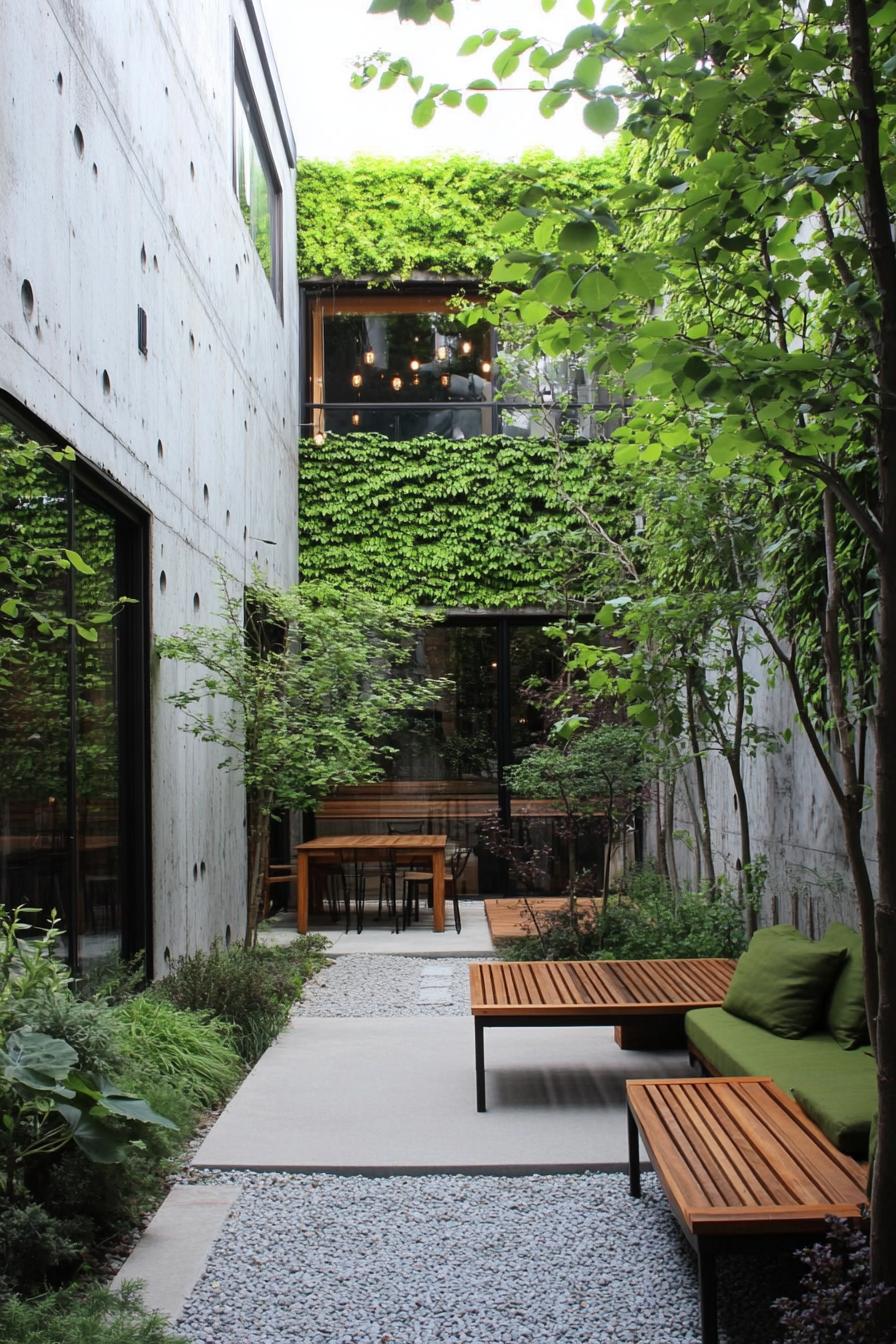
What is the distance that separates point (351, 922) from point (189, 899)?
4.04m

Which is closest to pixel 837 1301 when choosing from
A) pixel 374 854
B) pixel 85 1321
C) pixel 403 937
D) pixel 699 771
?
pixel 85 1321

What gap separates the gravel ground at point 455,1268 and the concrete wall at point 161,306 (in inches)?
109

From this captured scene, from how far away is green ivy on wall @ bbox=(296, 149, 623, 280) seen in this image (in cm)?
1230

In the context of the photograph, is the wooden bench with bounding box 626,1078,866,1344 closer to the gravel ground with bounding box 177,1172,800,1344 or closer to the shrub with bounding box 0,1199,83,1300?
the gravel ground with bounding box 177,1172,800,1344

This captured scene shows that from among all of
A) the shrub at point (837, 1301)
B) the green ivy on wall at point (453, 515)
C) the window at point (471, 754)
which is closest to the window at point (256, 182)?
the green ivy on wall at point (453, 515)

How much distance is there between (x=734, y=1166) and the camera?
10.2ft

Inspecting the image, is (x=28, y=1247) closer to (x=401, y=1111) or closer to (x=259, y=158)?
(x=401, y=1111)

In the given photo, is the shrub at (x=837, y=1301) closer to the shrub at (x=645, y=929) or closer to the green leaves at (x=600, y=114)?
the green leaves at (x=600, y=114)

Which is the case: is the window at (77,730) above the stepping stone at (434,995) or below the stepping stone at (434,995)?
above

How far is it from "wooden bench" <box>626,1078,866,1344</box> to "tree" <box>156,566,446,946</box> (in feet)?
13.2

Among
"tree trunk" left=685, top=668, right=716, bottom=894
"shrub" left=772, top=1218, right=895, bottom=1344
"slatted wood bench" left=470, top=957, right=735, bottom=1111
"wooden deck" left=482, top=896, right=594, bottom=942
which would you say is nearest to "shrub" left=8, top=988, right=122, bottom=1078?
"slatted wood bench" left=470, top=957, right=735, bottom=1111

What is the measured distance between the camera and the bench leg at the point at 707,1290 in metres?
2.73

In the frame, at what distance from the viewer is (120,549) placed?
614cm

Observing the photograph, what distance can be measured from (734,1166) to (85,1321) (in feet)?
5.32
